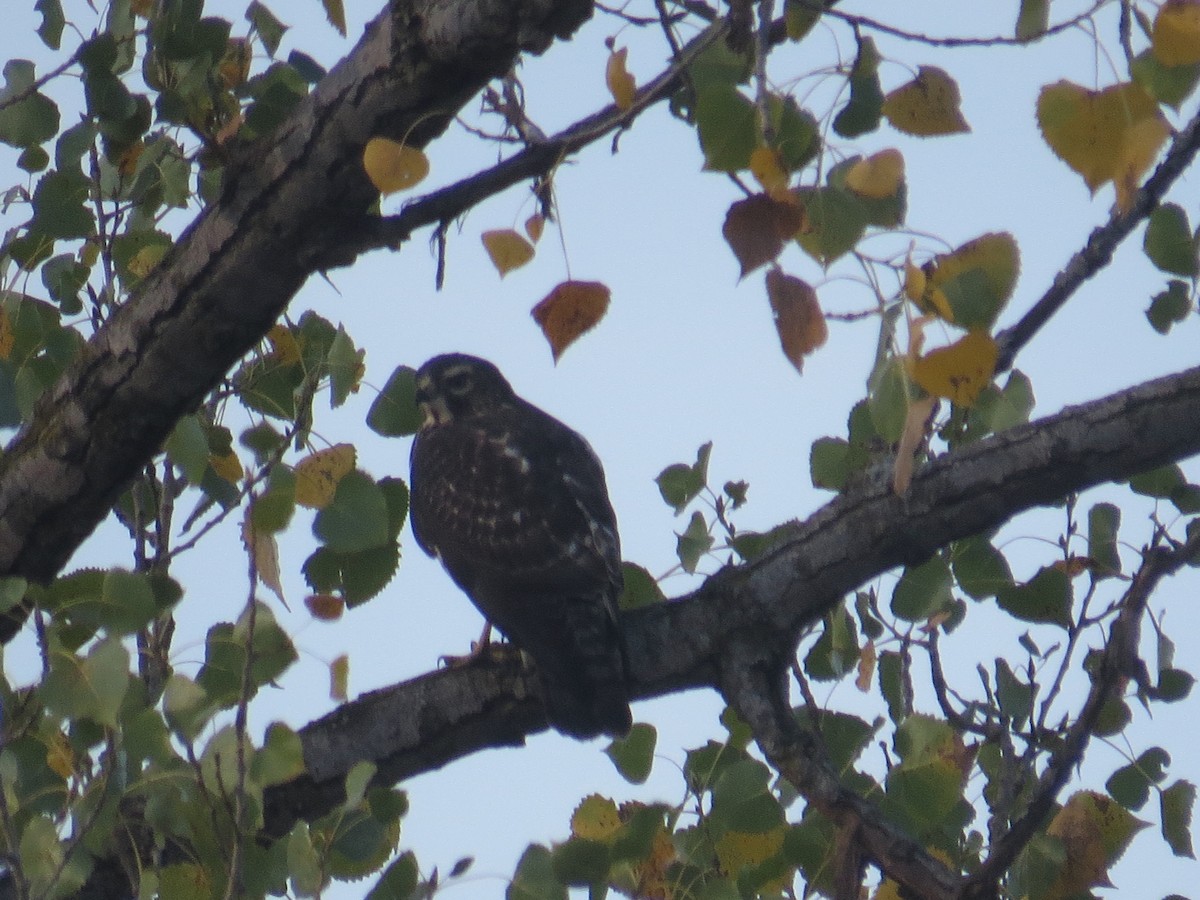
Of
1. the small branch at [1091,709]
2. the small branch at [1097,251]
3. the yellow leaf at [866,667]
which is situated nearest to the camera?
the small branch at [1091,709]

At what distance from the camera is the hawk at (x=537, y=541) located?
12.1ft

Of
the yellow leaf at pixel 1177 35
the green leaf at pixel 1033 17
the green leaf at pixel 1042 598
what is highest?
the green leaf at pixel 1042 598

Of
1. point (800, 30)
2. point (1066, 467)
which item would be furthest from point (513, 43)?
point (1066, 467)

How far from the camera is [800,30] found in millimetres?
2312

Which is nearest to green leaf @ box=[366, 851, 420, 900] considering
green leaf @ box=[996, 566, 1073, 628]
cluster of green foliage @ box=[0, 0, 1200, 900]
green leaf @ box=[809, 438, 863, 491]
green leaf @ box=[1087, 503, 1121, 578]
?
cluster of green foliage @ box=[0, 0, 1200, 900]

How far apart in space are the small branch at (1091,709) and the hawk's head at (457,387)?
3205 millimetres

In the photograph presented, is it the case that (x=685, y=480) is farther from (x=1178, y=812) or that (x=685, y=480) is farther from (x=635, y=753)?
(x=1178, y=812)

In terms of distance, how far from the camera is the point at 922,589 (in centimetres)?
348

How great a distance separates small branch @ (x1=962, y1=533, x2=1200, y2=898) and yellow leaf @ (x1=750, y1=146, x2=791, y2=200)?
122 centimetres

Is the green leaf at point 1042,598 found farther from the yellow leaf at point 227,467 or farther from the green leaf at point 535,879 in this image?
the yellow leaf at point 227,467

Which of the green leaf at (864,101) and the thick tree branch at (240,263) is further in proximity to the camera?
the thick tree branch at (240,263)

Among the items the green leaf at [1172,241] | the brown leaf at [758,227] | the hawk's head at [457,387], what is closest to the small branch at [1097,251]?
the green leaf at [1172,241]

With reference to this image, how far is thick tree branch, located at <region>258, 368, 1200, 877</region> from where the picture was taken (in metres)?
3.17

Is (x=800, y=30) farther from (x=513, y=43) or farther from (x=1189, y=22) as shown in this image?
(x=1189, y=22)
